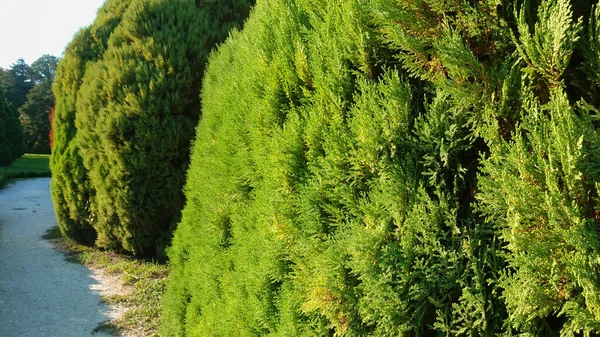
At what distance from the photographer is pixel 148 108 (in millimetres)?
8078

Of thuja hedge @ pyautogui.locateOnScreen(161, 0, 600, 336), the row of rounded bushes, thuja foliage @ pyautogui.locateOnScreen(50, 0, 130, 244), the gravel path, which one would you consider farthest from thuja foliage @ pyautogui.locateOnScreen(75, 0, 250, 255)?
thuja hedge @ pyautogui.locateOnScreen(161, 0, 600, 336)

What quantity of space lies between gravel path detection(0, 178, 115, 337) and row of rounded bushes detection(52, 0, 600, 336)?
3.95 m

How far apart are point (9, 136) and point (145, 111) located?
23.3 m

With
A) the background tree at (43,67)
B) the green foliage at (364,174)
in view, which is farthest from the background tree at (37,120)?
the green foliage at (364,174)

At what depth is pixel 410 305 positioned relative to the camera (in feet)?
6.49

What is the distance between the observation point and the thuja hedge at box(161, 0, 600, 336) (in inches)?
59.7

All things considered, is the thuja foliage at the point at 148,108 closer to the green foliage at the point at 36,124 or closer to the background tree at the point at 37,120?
the background tree at the point at 37,120

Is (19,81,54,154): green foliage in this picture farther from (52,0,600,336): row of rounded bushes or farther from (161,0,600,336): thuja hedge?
(161,0,600,336): thuja hedge

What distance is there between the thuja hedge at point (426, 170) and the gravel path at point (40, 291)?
505 cm

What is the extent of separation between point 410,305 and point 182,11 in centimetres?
778

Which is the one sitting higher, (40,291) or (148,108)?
(148,108)

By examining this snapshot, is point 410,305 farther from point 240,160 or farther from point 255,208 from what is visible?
point 240,160

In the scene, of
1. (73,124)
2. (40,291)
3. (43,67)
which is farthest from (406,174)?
(43,67)

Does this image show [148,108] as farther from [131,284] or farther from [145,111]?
[131,284]
